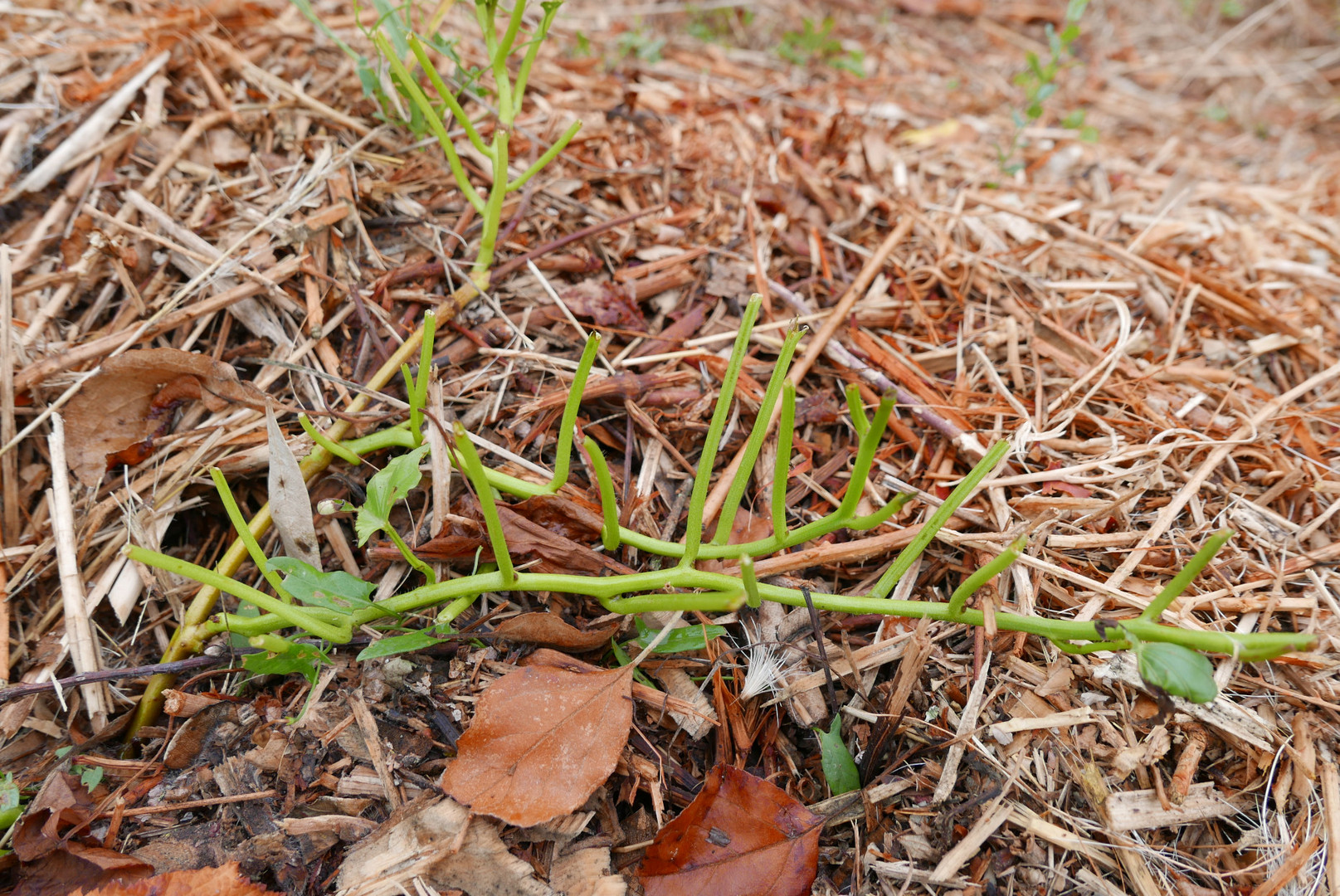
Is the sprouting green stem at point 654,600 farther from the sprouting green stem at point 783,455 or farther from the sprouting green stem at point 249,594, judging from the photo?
the sprouting green stem at point 783,455

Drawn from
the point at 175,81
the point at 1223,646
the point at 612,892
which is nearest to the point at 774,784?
the point at 612,892

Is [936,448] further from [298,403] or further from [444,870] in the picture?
[298,403]

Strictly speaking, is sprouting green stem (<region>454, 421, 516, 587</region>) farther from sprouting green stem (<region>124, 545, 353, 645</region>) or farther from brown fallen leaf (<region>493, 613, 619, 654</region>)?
sprouting green stem (<region>124, 545, 353, 645</region>)

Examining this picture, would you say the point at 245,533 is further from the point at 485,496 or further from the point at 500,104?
the point at 500,104

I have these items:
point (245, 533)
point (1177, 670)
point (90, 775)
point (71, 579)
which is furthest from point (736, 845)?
point (71, 579)

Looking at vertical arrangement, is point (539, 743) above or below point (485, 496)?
below
